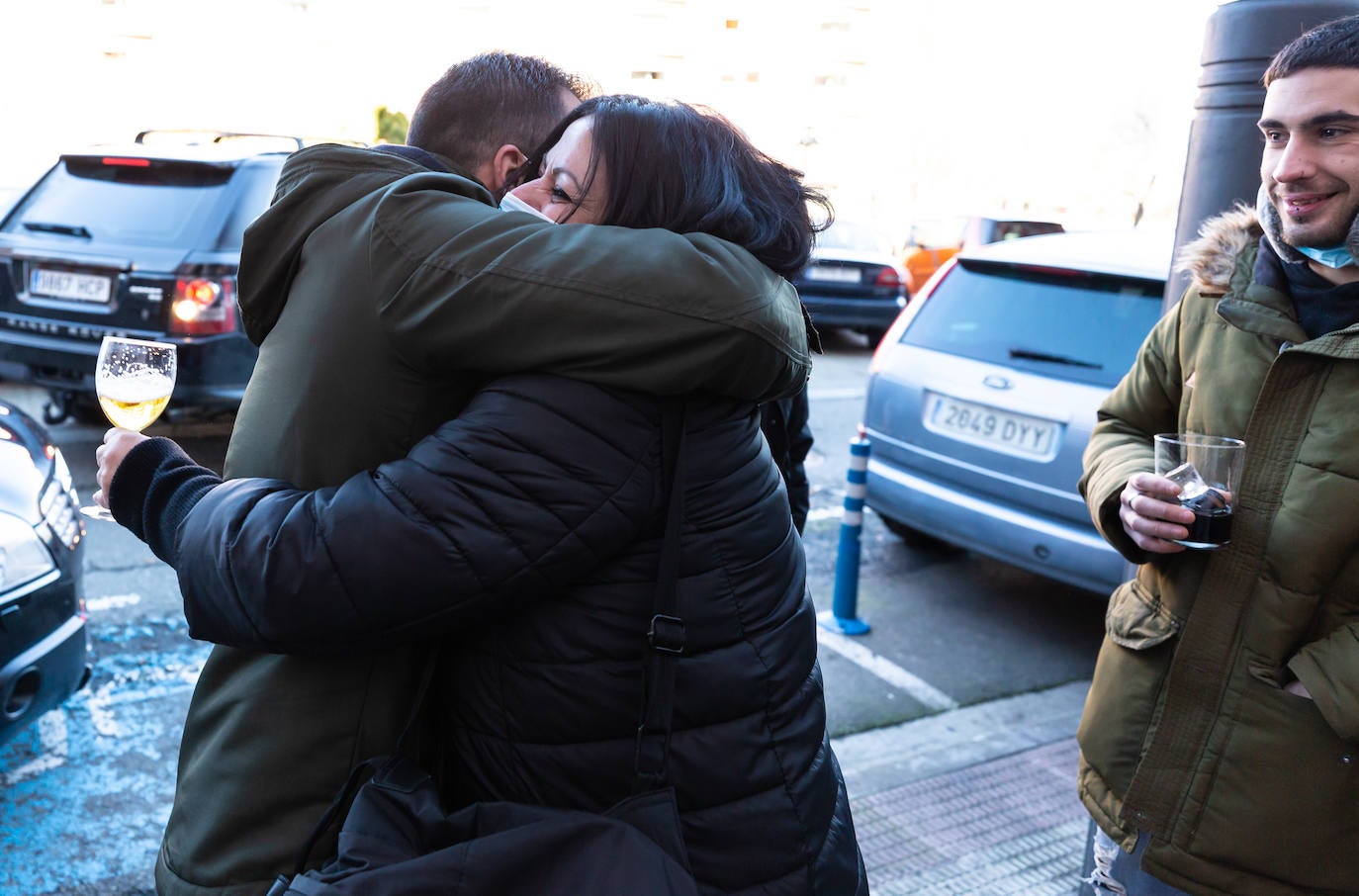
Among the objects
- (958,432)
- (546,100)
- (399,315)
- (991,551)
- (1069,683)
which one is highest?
(546,100)

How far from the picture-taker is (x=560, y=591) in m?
1.34

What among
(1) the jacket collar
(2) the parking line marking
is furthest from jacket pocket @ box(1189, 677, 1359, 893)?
(2) the parking line marking

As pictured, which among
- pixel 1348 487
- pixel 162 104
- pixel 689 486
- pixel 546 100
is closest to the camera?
pixel 689 486

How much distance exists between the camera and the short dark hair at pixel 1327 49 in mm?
1812

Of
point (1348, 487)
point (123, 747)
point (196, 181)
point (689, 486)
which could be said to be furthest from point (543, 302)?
point (196, 181)

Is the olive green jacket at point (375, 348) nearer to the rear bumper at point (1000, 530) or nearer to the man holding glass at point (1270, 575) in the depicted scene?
the man holding glass at point (1270, 575)

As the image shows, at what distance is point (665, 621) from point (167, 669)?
140 inches

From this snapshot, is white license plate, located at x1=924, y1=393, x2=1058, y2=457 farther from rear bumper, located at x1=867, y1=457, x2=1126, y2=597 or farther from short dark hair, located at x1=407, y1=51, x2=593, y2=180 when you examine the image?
short dark hair, located at x1=407, y1=51, x2=593, y2=180

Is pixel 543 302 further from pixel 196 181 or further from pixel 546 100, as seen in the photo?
pixel 196 181

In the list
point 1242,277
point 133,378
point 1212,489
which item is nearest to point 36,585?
point 133,378

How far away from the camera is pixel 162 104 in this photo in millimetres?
37781

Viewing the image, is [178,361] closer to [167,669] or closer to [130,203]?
[130,203]

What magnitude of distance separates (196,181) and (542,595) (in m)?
6.32

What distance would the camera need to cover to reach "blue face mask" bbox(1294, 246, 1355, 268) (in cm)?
184
